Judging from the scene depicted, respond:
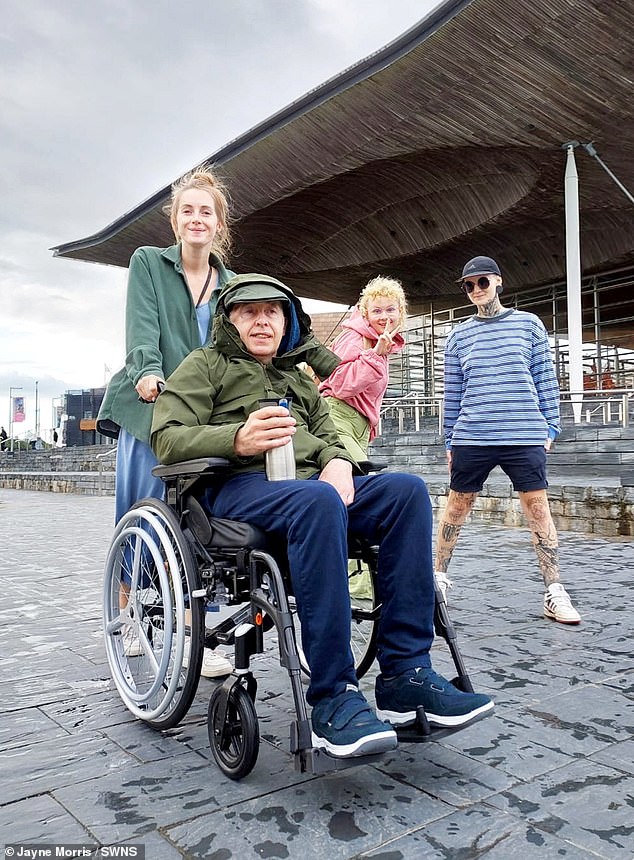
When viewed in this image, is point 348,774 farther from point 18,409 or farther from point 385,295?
point 18,409

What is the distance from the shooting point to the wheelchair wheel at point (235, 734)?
1984 millimetres

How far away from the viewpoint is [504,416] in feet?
13.7

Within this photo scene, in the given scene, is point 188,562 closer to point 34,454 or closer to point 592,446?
point 592,446

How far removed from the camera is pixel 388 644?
2199 millimetres

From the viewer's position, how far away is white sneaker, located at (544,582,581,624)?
155 inches

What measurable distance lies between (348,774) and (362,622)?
77 centimetres

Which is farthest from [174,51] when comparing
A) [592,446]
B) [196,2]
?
[592,446]

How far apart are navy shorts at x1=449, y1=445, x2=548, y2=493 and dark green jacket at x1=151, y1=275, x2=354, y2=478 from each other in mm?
1699

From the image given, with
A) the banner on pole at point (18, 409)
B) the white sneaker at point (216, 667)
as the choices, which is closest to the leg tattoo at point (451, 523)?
the white sneaker at point (216, 667)

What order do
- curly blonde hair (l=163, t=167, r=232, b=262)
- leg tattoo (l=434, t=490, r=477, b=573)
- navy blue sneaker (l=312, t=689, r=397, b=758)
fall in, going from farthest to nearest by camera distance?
leg tattoo (l=434, t=490, r=477, b=573)
curly blonde hair (l=163, t=167, r=232, b=262)
navy blue sneaker (l=312, t=689, r=397, b=758)

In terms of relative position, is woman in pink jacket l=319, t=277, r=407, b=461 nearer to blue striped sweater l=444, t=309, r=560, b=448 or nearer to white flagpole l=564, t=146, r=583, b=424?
blue striped sweater l=444, t=309, r=560, b=448

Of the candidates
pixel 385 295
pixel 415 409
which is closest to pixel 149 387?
pixel 385 295

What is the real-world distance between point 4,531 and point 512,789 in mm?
9260

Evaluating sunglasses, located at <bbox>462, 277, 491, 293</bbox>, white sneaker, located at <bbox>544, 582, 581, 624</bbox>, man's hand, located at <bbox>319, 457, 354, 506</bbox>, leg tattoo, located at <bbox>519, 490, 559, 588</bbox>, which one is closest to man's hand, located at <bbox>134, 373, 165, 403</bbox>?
man's hand, located at <bbox>319, 457, 354, 506</bbox>
